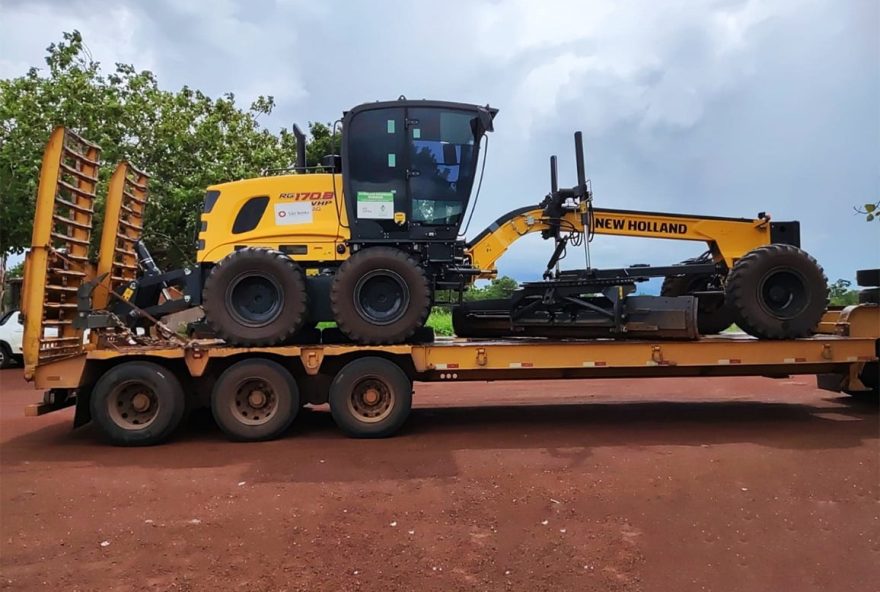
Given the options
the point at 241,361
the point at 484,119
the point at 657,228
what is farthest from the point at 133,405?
the point at 657,228

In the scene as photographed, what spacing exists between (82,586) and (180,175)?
576 inches

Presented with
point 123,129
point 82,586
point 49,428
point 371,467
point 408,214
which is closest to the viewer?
point 82,586

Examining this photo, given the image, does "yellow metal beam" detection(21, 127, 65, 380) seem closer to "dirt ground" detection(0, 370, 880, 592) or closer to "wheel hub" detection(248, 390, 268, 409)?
"dirt ground" detection(0, 370, 880, 592)

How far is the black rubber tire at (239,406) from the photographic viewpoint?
7.32 m

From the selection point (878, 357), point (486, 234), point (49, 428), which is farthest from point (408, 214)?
point (878, 357)

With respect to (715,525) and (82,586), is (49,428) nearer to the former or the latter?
(82,586)

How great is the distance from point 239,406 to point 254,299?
120 cm

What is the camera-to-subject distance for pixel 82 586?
152 inches

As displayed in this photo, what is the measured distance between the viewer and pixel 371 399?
24.4ft

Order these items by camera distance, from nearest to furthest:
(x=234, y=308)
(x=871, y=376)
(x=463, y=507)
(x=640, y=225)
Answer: (x=463, y=507) → (x=234, y=308) → (x=640, y=225) → (x=871, y=376)

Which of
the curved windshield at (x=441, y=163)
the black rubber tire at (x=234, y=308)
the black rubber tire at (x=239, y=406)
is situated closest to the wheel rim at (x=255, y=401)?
the black rubber tire at (x=239, y=406)

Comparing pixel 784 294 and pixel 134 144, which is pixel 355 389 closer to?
pixel 784 294

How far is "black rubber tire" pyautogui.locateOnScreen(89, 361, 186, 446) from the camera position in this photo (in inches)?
286

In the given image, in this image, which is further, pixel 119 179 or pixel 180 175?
pixel 180 175
